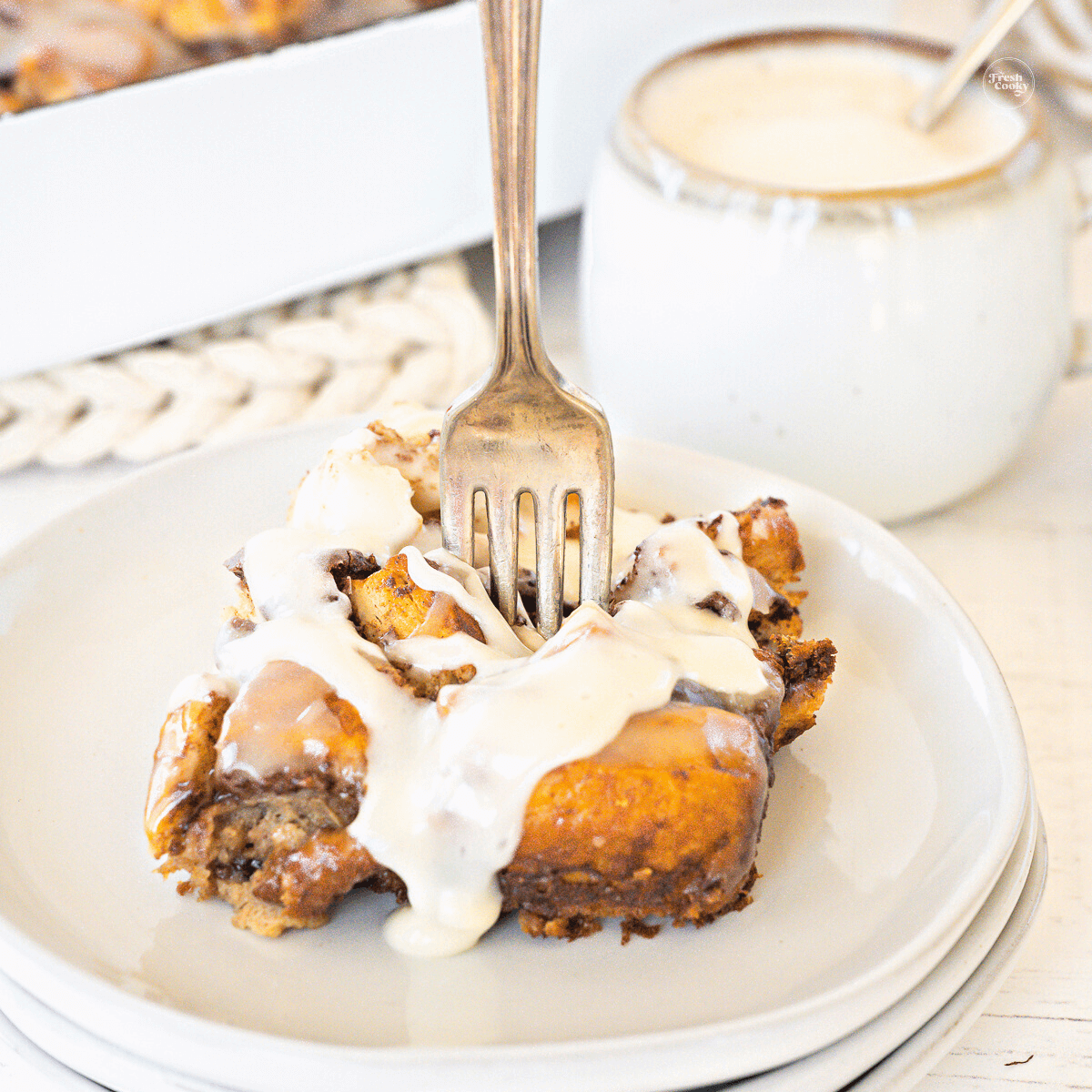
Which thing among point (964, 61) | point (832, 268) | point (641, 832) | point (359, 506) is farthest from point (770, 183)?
point (641, 832)

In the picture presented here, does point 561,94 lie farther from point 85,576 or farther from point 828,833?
point 828,833

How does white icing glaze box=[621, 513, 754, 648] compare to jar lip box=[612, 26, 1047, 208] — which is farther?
jar lip box=[612, 26, 1047, 208]

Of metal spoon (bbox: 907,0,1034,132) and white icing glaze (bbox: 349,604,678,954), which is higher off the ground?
metal spoon (bbox: 907,0,1034,132)

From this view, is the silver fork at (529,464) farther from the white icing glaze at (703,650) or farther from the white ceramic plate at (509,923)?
the white ceramic plate at (509,923)

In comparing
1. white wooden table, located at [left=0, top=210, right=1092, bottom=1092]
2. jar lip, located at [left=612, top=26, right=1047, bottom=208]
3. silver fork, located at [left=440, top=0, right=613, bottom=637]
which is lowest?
white wooden table, located at [left=0, top=210, right=1092, bottom=1092]

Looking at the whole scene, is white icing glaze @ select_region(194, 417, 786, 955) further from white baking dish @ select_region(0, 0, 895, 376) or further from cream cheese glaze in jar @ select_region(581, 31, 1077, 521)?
white baking dish @ select_region(0, 0, 895, 376)

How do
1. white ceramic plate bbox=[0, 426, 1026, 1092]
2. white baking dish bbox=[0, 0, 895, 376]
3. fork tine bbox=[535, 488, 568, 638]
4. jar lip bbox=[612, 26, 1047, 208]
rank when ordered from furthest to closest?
1. white baking dish bbox=[0, 0, 895, 376]
2. jar lip bbox=[612, 26, 1047, 208]
3. fork tine bbox=[535, 488, 568, 638]
4. white ceramic plate bbox=[0, 426, 1026, 1092]

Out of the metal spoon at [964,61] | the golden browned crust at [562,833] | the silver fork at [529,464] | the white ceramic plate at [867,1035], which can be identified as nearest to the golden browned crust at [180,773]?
the golden browned crust at [562,833]

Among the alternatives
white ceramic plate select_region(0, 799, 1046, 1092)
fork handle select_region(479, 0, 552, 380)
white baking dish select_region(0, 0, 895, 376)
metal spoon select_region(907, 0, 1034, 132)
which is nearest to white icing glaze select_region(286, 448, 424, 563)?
fork handle select_region(479, 0, 552, 380)
